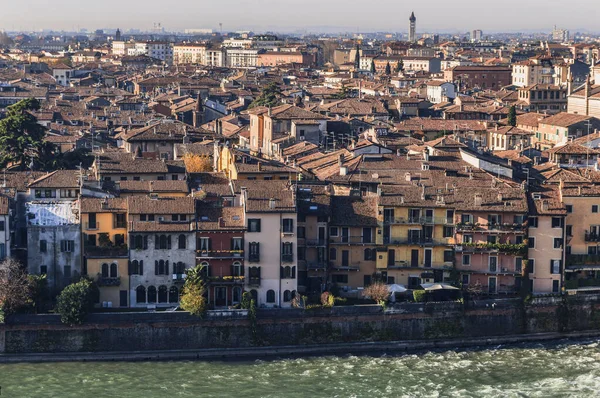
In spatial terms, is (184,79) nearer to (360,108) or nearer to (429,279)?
(360,108)

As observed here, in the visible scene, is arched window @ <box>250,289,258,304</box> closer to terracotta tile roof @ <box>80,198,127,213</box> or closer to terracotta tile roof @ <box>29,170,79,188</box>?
terracotta tile roof @ <box>80,198,127,213</box>

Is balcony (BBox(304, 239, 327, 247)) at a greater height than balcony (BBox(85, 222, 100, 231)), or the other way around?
balcony (BBox(85, 222, 100, 231))

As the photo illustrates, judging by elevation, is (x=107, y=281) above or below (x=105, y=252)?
below

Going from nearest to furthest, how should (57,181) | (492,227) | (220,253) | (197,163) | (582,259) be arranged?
(220,253) → (492,227) → (582,259) → (57,181) → (197,163)

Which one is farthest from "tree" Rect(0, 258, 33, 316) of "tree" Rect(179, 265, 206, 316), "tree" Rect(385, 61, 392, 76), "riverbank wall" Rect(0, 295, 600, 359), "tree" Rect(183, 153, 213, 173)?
"tree" Rect(385, 61, 392, 76)

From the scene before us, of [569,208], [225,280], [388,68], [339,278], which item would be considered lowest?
[339,278]

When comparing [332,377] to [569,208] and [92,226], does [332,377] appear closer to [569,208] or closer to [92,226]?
[92,226]

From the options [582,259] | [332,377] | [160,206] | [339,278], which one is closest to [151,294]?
[160,206]

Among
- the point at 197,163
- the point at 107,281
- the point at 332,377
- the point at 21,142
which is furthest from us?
the point at 197,163
